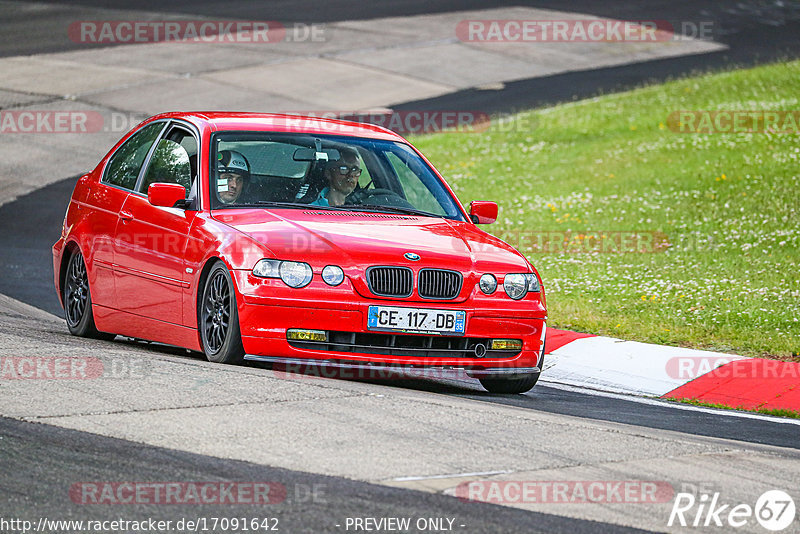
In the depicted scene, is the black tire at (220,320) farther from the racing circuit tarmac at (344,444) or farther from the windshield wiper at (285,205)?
the windshield wiper at (285,205)

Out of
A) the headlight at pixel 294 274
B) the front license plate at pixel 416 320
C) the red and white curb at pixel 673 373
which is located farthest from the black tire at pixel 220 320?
the red and white curb at pixel 673 373

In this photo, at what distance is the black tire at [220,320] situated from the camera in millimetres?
7828

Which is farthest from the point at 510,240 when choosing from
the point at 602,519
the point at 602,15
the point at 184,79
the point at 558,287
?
the point at 602,15

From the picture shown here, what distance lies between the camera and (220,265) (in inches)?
313

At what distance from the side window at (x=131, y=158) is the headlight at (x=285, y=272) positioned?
2139 mm

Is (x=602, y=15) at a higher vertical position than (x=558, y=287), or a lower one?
higher

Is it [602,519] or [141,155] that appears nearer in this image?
[602,519]

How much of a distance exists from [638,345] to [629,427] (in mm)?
3373

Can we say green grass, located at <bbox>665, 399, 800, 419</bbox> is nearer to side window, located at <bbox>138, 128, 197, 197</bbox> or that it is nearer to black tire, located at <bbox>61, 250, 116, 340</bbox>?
side window, located at <bbox>138, 128, 197, 197</bbox>

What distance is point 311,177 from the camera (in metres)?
8.91

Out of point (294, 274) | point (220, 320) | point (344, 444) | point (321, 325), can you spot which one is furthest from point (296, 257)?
point (344, 444)

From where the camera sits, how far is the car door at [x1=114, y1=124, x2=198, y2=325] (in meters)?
8.50

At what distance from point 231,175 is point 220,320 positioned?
1187 mm

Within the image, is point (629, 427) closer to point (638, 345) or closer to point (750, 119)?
point (638, 345)
